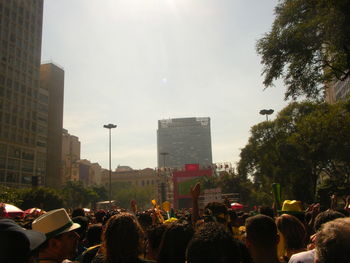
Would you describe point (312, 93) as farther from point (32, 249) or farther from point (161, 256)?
point (32, 249)

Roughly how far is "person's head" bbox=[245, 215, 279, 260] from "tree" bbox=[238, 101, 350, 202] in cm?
1600

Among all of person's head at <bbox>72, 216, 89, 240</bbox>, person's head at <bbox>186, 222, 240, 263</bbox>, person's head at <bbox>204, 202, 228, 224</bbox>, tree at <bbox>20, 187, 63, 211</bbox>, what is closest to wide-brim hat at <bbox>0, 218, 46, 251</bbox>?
person's head at <bbox>186, 222, 240, 263</bbox>

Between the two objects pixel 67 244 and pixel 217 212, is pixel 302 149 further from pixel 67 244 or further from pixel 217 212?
pixel 67 244

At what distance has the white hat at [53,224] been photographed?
3.70 meters

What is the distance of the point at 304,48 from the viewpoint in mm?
14227

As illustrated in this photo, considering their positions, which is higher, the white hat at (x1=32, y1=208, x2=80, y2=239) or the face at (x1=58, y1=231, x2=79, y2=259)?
the white hat at (x1=32, y1=208, x2=80, y2=239)

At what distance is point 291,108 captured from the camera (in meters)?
42.5

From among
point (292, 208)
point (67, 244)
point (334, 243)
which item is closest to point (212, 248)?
point (334, 243)

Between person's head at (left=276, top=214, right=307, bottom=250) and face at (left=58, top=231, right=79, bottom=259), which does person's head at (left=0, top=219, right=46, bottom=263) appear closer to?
face at (left=58, top=231, right=79, bottom=259)

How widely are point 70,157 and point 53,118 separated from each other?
41.7 m

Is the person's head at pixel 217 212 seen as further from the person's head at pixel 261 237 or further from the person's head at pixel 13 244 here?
the person's head at pixel 13 244

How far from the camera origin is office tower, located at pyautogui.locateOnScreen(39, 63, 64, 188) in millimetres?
84912

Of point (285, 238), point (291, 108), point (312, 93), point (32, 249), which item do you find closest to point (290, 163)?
point (291, 108)

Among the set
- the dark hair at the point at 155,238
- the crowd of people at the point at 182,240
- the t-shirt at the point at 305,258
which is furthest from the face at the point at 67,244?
the t-shirt at the point at 305,258
